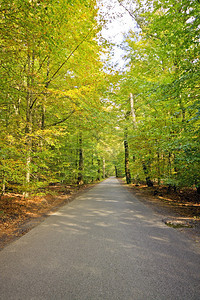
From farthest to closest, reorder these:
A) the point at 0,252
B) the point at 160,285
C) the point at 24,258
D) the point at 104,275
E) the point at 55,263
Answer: the point at 0,252
the point at 24,258
the point at 55,263
the point at 104,275
the point at 160,285

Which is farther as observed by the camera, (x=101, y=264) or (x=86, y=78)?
(x=86, y=78)

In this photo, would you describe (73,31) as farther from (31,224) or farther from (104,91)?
(31,224)

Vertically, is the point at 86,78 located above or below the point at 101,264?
above

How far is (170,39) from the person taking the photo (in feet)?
17.2

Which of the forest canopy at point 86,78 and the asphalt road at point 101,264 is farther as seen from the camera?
the forest canopy at point 86,78

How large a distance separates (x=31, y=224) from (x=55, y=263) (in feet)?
9.16

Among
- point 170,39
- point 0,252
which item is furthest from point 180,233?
point 170,39

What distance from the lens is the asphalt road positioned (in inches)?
84.7

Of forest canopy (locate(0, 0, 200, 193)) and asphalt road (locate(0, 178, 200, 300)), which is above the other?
forest canopy (locate(0, 0, 200, 193))

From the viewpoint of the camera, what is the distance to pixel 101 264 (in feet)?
9.12

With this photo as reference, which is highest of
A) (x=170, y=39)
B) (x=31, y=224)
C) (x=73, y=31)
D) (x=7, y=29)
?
(x=73, y=31)

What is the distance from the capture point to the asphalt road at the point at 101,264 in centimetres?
215

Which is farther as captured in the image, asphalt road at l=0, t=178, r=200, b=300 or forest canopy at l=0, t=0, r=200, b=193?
forest canopy at l=0, t=0, r=200, b=193

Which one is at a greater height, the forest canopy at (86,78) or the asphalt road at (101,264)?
the forest canopy at (86,78)
